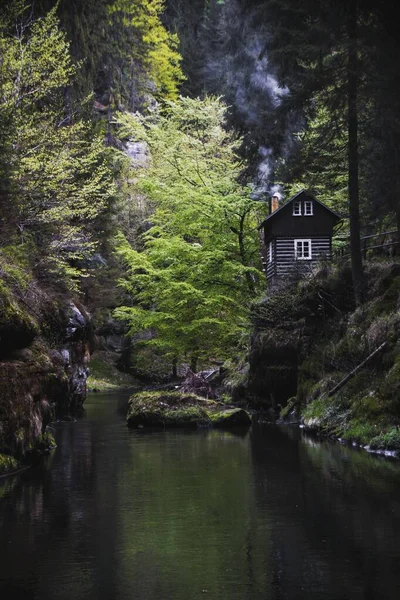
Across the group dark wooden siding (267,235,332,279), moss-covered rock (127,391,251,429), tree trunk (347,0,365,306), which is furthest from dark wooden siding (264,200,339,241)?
moss-covered rock (127,391,251,429)

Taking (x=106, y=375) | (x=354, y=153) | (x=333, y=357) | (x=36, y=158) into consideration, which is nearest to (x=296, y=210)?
(x=354, y=153)

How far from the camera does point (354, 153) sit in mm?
23938

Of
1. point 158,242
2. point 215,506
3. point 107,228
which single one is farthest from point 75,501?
point 158,242

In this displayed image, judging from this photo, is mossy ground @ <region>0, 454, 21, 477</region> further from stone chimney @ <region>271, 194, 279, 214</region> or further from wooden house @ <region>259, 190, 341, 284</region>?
stone chimney @ <region>271, 194, 279, 214</region>

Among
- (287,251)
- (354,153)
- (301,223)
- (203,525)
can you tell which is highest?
(354,153)

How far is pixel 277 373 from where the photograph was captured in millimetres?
28906

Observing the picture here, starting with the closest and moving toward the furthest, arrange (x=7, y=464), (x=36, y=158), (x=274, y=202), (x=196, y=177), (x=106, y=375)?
(x=7, y=464) → (x=36, y=158) → (x=274, y=202) → (x=196, y=177) → (x=106, y=375)

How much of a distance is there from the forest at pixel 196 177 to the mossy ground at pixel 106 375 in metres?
0.75

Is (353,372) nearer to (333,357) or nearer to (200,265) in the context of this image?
(333,357)

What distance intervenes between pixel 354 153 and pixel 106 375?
31907 mm

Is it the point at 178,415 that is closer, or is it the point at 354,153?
the point at 354,153

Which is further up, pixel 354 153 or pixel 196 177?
pixel 196 177

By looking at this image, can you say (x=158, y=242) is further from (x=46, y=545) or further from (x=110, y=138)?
(x=46, y=545)

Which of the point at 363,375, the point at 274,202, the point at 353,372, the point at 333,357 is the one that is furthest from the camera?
the point at 274,202
